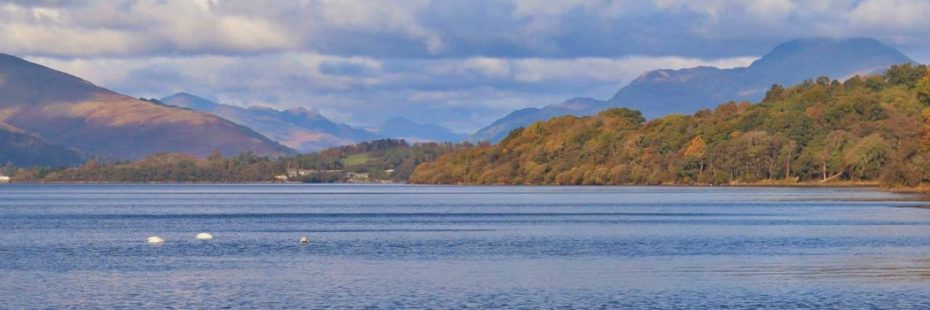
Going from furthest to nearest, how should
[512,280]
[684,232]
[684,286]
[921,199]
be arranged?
[921,199], [684,232], [512,280], [684,286]

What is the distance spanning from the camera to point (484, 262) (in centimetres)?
6756

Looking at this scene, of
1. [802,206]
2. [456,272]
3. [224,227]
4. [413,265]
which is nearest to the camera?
[456,272]

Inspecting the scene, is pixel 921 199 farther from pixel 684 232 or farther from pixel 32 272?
pixel 32 272

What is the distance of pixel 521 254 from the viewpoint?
240 ft

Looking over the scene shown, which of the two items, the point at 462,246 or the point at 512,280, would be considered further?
the point at 462,246

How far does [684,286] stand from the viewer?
54344mm

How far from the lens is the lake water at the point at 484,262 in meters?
51.0

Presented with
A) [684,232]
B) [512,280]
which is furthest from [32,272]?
[684,232]

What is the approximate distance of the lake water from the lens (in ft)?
167

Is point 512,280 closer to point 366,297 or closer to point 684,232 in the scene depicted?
point 366,297

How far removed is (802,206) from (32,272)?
303ft

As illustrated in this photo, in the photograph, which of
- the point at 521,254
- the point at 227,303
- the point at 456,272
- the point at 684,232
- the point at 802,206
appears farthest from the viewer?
the point at 802,206

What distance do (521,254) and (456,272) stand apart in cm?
1173

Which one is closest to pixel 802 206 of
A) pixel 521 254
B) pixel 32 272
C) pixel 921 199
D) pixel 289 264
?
pixel 921 199
